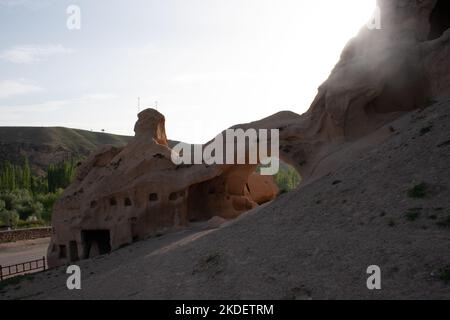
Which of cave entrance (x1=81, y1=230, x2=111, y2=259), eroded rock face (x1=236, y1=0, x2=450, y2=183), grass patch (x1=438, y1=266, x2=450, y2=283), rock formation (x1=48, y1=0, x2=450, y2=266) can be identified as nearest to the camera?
grass patch (x1=438, y1=266, x2=450, y2=283)

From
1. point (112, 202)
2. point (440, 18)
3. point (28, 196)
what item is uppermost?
point (440, 18)

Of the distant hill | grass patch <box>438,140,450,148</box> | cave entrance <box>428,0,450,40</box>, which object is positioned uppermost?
the distant hill

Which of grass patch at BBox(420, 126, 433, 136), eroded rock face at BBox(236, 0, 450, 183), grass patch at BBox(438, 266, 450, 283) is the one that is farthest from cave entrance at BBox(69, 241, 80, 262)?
grass patch at BBox(438, 266, 450, 283)

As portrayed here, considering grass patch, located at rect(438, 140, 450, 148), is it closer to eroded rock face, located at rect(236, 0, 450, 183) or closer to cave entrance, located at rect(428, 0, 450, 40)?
eroded rock face, located at rect(236, 0, 450, 183)

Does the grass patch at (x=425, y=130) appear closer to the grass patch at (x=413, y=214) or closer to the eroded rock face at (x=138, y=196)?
the grass patch at (x=413, y=214)

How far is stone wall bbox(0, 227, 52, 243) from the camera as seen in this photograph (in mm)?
42875

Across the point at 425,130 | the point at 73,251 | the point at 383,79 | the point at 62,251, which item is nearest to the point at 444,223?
the point at 425,130

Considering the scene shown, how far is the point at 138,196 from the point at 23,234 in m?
27.4

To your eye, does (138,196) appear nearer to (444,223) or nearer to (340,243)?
(340,243)

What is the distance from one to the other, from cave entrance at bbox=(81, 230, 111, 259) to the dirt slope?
28.9 feet

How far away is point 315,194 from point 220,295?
5507 millimetres

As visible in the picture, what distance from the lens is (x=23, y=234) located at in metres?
44.8

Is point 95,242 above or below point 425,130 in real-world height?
below

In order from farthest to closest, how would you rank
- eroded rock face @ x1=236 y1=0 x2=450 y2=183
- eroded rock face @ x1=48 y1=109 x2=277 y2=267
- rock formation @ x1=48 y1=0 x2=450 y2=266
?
eroded rock face @ x1=48 y1=109 x2=277 y2=267, rock formation @ x1=48 y1=0 x2=450 y2=266, eroded rock face @ x1=236 y1=0 x2=450 y2=183
